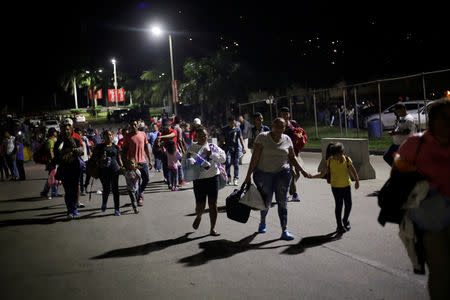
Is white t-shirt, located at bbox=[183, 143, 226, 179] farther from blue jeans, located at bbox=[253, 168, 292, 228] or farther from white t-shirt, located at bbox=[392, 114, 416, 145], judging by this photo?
white t-shirt, located at bbox=[392, 114, 416, 145]

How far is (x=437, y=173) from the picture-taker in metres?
3.60

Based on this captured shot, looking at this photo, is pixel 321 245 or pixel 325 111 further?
pixel 325 111

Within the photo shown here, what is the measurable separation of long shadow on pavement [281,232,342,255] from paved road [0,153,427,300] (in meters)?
0.01

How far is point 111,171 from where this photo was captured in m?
9.86

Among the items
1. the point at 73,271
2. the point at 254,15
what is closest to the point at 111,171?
the point at 73,271

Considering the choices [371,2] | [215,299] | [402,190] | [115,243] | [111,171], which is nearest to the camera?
[402,190]

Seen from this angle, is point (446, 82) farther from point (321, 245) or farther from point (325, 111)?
point (321, 245)

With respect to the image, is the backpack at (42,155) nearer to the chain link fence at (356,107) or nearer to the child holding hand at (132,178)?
the child holding hand at (132,178)

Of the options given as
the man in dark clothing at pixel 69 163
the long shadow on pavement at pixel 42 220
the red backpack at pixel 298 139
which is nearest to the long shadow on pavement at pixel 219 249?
the red backpack at pixel 298 139

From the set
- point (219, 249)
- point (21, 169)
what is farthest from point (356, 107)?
point (219, 249)

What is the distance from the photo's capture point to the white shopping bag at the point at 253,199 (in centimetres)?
705

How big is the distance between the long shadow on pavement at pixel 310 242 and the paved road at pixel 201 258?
13 mm

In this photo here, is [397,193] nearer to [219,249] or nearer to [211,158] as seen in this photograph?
[219,249]

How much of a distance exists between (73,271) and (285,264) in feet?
8.09
